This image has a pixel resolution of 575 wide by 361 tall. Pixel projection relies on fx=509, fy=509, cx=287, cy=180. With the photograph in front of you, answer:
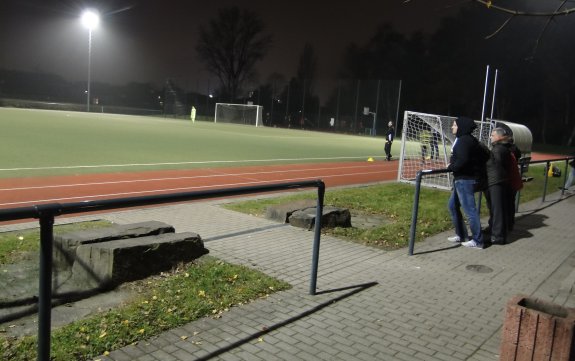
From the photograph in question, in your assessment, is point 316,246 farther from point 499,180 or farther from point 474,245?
point 499,180

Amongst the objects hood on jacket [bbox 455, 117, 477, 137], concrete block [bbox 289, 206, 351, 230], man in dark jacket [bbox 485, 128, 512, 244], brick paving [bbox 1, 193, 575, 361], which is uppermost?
hood on jacket [bbox 455, 117, 477, 137]

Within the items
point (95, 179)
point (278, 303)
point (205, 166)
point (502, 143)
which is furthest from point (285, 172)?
point (278, 303)

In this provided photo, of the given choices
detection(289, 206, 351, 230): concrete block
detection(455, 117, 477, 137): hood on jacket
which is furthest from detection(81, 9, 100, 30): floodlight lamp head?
detection(455, 117, 477, 137): hood on jacket

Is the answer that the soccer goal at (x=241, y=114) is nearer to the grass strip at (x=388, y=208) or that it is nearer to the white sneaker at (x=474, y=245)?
the grass strip at (x=388, y=208)

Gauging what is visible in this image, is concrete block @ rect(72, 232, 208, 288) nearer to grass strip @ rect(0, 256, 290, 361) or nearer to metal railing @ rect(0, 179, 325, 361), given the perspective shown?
grass strip @ rect(0, 256, 290, 361)

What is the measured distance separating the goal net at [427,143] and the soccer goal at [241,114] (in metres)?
47.4

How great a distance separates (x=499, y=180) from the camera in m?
8.25

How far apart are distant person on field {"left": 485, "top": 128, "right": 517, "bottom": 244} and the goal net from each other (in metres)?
Result: 5.82

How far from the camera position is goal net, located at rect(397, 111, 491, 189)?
48.4 ft

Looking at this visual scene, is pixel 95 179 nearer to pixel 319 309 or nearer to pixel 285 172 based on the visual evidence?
pixel 285 172

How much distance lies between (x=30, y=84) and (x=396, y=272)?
86.3 meters

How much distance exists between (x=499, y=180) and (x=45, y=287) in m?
7.12

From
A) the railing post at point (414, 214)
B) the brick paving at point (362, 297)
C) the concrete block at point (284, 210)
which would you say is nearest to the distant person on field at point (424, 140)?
the brick paving at point (362, 297)

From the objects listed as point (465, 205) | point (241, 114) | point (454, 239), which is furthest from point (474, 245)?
point (241, 114)
